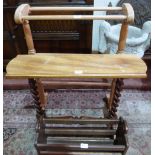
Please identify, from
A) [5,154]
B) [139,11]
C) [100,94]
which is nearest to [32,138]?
[5,154]

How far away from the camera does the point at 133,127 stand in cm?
151

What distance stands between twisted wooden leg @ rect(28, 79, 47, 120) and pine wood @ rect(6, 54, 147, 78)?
0.18 m

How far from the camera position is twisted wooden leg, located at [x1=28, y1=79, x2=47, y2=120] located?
3.86 feet

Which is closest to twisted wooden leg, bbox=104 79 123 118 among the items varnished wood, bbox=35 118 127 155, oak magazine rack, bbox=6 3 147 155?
oak magazine rack, bbox=6 3 147 155

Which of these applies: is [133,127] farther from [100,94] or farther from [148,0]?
[148,0]

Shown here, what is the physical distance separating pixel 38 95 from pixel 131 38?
1.11 m

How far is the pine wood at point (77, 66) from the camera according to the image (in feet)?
3.03

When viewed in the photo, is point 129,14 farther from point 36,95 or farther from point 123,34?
point 36,95

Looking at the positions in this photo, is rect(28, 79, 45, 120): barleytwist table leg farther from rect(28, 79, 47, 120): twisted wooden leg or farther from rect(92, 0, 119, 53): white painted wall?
rect(92, 0, 119, 53): white painted wall

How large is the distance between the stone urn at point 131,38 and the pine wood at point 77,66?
77cm

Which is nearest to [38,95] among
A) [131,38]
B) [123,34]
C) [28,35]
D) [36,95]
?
[36,95]

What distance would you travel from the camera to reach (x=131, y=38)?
6.35 ft

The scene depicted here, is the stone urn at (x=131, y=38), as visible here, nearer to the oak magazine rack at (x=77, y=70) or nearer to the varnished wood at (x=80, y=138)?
the oak magazine rack at (x=77, y=70)

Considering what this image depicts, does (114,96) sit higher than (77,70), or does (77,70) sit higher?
(77,70)
